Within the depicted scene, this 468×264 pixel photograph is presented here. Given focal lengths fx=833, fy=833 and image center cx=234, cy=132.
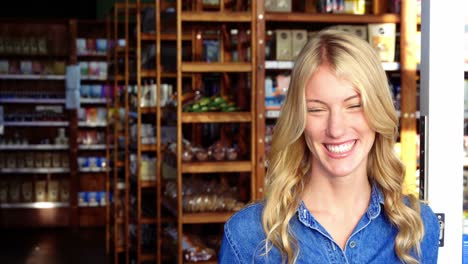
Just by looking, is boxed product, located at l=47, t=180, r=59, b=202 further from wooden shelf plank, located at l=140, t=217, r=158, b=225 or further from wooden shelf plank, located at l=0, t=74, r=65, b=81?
wooden shelf plank, located at l=140, t=217, r=158, b=225

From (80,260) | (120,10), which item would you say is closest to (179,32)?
(120,10)

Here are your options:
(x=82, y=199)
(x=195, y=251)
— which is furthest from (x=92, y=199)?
(x=195, y=251)

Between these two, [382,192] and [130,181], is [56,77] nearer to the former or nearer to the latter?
[130,181]

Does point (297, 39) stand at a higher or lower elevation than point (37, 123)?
higher

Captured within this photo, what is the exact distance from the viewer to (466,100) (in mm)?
3857

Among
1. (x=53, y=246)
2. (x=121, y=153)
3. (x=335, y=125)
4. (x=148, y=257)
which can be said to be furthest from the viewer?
(x=53, y=246)

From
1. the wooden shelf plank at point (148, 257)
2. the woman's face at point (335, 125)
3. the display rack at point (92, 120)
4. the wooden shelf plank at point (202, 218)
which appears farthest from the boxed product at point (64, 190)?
the woman's face at point (335, 125)

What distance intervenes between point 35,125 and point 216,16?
6664 mm

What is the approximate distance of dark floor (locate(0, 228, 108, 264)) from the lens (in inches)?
330

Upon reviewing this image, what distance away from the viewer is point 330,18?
4.77m

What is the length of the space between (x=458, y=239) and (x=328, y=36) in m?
0.91

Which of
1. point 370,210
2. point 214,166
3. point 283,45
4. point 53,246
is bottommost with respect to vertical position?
point 53,246

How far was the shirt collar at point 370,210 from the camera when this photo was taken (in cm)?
182

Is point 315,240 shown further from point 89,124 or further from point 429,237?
point 89,124
